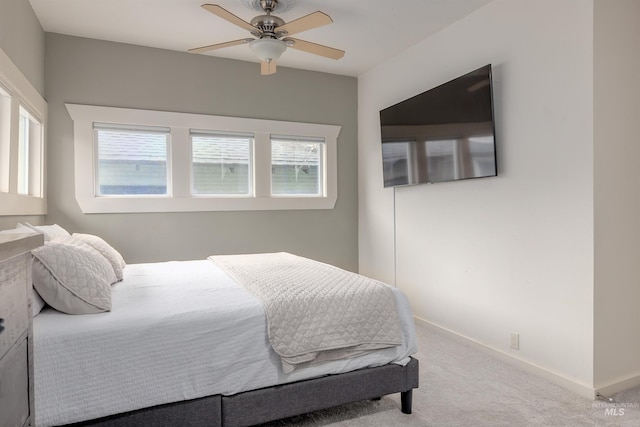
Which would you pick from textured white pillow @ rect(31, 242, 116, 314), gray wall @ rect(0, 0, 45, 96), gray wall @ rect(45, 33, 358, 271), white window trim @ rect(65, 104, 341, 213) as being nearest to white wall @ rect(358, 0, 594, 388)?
gray wall @ rect(45, 33, 358, 271)

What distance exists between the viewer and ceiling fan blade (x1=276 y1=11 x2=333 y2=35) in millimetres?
2322

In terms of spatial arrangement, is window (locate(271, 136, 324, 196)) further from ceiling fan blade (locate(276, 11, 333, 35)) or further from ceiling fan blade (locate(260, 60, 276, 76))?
ceiling fan blade (locate(276, 11, 333, 35))

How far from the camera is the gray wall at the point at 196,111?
11.6 feet

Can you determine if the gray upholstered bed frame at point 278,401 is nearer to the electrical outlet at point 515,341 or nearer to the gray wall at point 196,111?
the electrical outlet at point 515,341

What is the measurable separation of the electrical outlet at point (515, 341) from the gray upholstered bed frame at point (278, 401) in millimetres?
1075

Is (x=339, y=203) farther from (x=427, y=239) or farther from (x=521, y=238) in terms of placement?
(x=521, y=238)

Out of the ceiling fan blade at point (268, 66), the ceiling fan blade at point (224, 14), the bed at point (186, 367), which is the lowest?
the bed at point (186, 367)

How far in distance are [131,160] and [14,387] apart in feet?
10.8

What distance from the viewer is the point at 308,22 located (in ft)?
7.90

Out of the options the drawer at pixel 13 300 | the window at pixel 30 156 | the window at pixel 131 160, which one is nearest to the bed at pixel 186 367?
the drawer at pixel 13 300

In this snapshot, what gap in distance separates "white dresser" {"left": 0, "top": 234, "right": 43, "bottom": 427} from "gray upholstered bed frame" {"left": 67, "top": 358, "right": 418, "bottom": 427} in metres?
0.75

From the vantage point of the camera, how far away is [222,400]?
1.78m
